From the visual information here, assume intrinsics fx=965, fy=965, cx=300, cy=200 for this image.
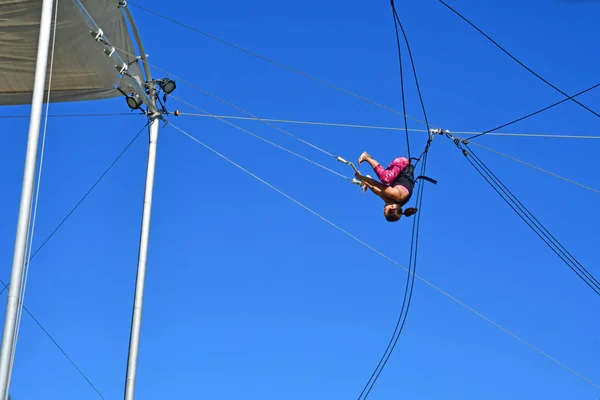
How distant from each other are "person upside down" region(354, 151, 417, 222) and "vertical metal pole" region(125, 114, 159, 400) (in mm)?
2213

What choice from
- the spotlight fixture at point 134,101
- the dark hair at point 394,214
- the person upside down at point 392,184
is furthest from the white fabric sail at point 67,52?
the dark hair at point 394,214

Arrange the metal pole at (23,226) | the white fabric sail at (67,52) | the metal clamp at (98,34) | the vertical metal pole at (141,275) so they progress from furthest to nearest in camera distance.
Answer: the white fabric sail at (67,52)
the metal clamp at (98,34)
the vertical metal pole at (141,275)
the metal pole at (23,226)

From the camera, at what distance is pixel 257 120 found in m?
11.5

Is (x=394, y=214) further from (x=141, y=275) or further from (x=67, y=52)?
(x=67, y=52)

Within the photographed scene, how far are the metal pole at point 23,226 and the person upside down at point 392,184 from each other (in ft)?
10.9

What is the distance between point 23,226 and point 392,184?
3.84m

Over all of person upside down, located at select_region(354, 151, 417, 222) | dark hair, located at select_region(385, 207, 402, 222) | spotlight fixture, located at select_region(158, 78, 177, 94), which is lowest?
dark hair, located at select_region(385, 207, 402, 222)

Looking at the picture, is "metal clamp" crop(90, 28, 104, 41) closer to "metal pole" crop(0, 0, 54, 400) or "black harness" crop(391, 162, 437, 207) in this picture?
"metal pole" crop(0, 0, 54, 400)

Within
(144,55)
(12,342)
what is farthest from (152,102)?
(12,342)

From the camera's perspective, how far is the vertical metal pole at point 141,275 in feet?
30.7

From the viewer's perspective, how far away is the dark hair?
9867mm

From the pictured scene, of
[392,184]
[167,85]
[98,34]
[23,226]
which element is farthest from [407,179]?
[23,226]

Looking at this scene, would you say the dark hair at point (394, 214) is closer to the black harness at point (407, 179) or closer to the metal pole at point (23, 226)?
the black harness at point (407, 179)

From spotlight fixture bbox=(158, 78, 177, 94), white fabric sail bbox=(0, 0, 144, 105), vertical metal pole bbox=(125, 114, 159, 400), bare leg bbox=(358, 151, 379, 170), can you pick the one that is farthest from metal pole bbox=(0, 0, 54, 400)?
bare leg bbox=(358, 151, 379, 170)
